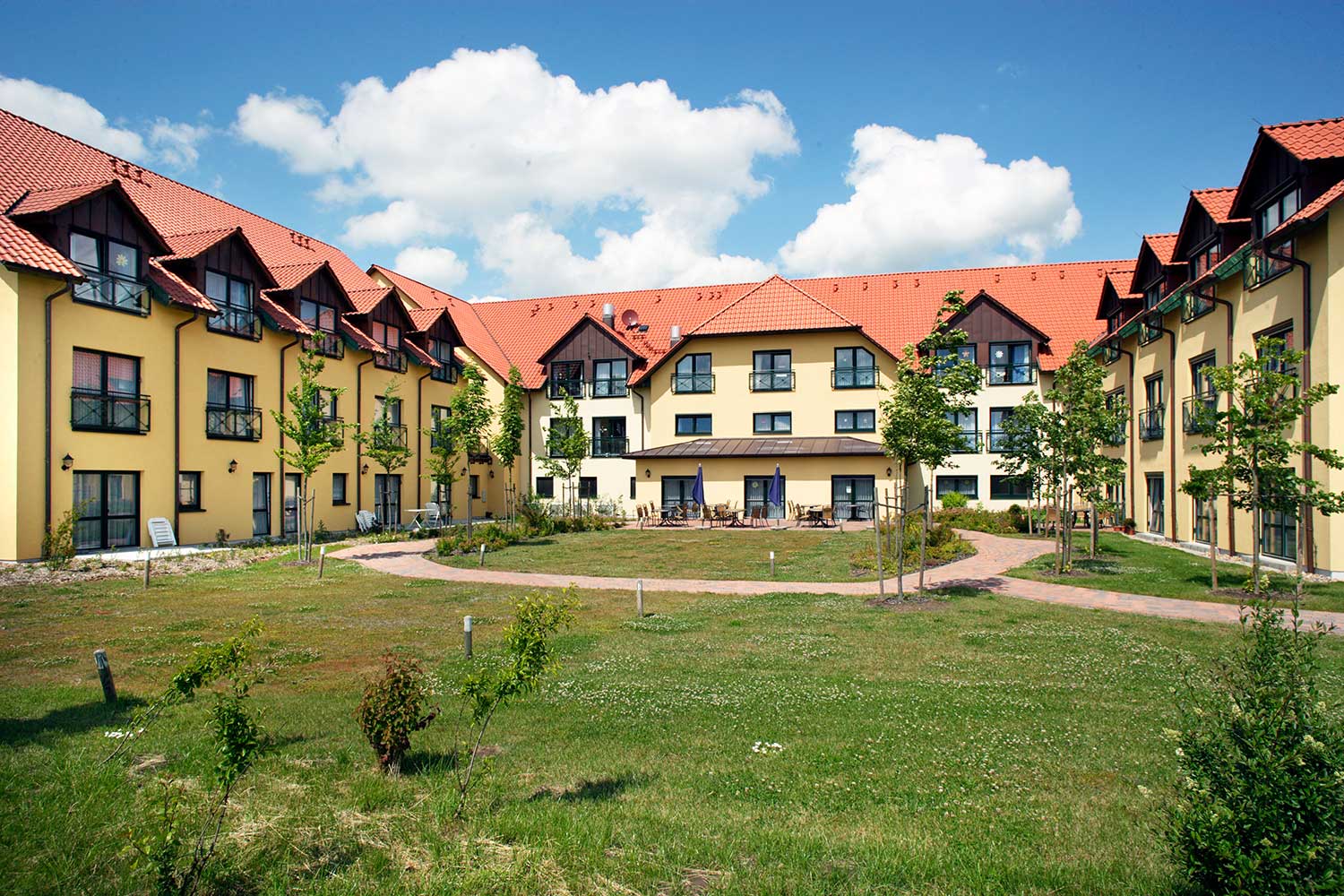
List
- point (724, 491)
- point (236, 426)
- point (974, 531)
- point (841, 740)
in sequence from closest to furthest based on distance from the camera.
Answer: point (841, 740), point (236, 426), point (974, 531), point (724, 491)

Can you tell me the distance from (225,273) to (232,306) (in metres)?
1.13

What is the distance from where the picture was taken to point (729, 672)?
416 inches

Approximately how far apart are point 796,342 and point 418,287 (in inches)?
859

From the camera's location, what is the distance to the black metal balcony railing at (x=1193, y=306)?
23906 mm

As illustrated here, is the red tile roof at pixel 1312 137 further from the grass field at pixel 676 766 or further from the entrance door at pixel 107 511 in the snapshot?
the entrance door at pixel 107 511

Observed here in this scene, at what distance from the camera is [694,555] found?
2486 centimetres

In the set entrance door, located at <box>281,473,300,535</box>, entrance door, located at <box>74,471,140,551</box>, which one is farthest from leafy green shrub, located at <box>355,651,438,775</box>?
entrance door, located at <box>281,473,300,535</box>

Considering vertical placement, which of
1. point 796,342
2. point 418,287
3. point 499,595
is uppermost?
point 418,287

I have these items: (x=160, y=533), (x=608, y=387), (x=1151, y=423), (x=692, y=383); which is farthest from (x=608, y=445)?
(x=1151, y=423)

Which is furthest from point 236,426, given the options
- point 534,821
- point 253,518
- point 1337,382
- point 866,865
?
point 1337,382

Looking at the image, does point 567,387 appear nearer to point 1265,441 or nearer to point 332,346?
point 332,346

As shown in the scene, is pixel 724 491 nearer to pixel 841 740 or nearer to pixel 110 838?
pixel 841 740

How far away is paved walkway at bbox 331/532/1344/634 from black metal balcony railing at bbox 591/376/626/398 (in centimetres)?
1844

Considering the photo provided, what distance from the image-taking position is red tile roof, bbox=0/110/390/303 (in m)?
21.7
